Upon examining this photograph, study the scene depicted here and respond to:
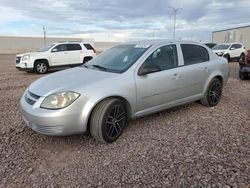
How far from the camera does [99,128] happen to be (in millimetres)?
3631

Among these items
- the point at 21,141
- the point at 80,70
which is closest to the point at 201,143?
the point at 80,70

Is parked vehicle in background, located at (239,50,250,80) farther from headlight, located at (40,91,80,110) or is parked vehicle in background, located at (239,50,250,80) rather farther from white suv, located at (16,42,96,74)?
white suv, located at (16,42,96,74)

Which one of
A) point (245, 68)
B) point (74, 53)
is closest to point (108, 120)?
point (245, 68)

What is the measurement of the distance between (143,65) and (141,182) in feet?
6.63

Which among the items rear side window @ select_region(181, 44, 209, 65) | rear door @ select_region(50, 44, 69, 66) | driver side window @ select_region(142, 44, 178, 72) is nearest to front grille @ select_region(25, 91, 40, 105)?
driver side window @ select_region(142, 44, 178, 72)

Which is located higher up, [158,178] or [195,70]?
[195,70]

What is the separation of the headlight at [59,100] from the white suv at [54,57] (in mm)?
9768

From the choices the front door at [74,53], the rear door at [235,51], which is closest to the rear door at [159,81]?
the front door at [74,53]

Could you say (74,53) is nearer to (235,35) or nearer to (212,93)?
(212,93)

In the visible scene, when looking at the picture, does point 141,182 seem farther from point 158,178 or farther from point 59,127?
point 59,127

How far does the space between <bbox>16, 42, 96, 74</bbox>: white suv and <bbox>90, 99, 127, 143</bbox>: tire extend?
985 centimetres

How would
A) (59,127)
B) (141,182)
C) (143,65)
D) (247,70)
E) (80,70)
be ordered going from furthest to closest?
(247,70) → (80,70) → (143,65) → (59,127) → (141,182)

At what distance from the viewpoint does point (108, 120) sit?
148 inches

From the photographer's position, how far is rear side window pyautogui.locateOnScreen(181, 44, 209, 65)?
5.04 metres
